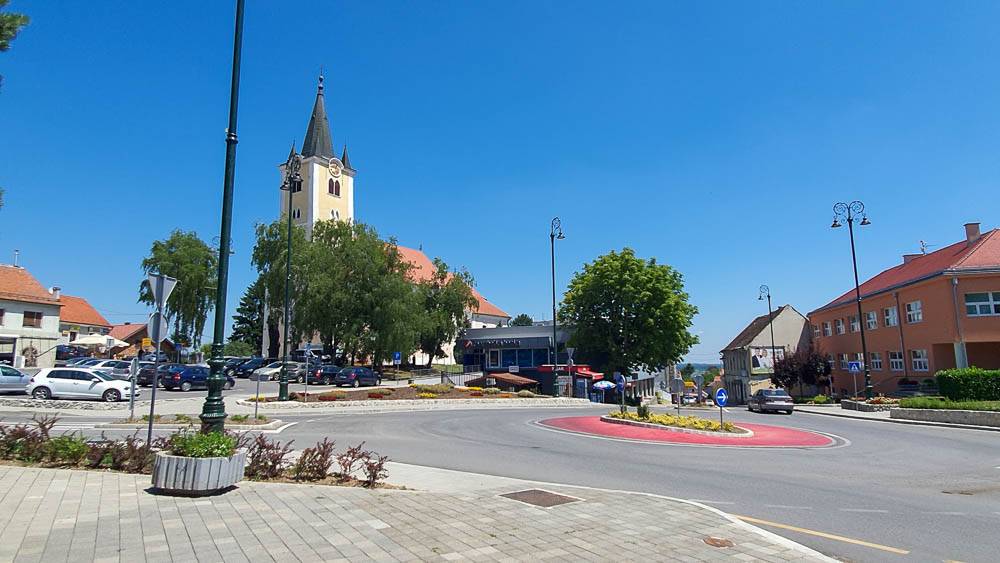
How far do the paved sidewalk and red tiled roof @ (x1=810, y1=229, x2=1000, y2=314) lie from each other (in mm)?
37583

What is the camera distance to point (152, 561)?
505 centimetres

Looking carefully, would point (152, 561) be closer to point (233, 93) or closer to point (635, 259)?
point (233, 93)

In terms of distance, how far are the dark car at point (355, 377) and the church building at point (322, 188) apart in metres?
30.4

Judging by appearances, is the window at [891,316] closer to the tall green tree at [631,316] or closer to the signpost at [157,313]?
the tall green tree at [631,316]

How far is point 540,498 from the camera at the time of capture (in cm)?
825

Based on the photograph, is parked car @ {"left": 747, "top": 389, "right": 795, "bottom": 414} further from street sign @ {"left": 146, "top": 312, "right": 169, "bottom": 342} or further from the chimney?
street sign @ {"left": 146, "top": 312, "right": 169, "bottom": 342}

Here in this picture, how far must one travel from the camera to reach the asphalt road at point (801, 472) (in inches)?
289

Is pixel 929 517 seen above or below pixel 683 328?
below

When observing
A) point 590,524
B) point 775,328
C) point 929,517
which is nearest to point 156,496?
point 590,524

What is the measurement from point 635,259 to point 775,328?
22907mm

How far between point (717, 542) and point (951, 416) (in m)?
24.5

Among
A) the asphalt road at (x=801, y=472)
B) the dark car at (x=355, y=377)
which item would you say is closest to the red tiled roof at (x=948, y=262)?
the asphalt road at (x=801, y=472)

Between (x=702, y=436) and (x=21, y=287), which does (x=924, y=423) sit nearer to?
(x=702, y=436)

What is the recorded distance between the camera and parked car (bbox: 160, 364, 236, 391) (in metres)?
37.4
